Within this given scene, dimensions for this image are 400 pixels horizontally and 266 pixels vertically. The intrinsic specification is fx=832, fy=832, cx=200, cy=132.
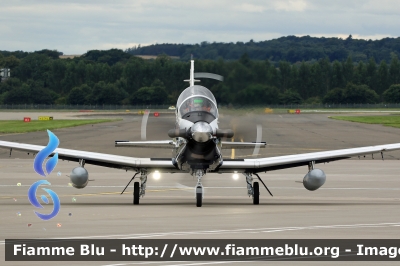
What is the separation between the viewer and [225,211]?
64.3ft

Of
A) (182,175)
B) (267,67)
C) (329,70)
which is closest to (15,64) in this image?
(329,70)

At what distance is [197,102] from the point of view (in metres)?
21.0

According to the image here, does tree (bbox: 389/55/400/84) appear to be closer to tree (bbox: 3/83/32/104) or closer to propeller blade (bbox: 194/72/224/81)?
tree (bbox: 3/83/32/104)

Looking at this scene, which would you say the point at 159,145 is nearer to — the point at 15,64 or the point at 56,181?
the point at 56,181

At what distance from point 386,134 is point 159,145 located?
45901 millimetres

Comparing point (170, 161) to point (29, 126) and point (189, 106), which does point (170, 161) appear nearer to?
point (189, 106)

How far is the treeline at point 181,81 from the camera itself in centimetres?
2239

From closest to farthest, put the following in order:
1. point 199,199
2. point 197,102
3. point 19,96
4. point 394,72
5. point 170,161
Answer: point 199,199 → point 197,102 → point 170,161 → point 394,72 → point 19,96

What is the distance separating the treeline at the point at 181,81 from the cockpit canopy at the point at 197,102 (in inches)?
45.4

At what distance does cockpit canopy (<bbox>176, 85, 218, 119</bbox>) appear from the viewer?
20906 millimetres

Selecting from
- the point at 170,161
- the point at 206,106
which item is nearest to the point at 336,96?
the point at 170,161

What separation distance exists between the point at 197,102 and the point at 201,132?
1.35 m

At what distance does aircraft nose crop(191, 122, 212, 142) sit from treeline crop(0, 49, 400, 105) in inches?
98.8

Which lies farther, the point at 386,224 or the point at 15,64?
the point at 15,64
